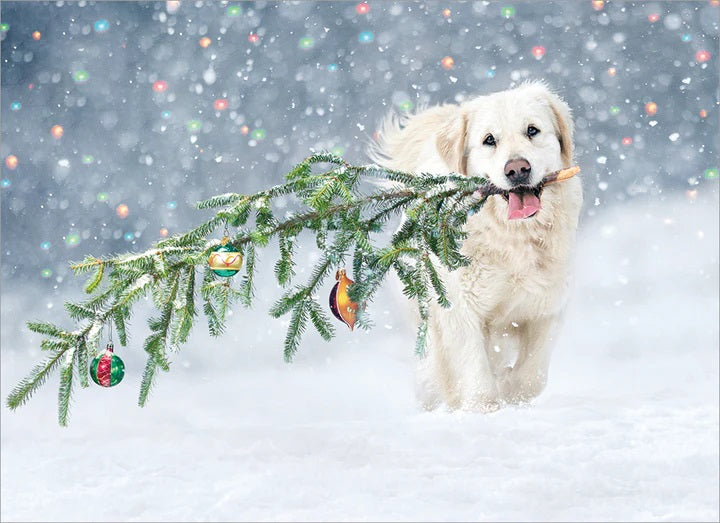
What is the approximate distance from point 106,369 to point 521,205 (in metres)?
1.72

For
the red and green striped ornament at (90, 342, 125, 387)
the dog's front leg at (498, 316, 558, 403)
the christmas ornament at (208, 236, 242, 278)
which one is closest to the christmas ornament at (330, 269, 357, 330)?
the christmas ornament at (208, 236, 242, 278)

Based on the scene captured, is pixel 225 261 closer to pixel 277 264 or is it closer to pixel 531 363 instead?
pixel 277 264

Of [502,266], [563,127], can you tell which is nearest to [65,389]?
[502,266]

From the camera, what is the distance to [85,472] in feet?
10.1

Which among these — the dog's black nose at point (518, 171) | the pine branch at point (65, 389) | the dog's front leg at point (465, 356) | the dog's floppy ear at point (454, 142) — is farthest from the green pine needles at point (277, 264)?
the dog's front leg at point (465, 356)

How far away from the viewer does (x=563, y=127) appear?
3236mm

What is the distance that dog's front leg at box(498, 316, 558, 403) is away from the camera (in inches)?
148

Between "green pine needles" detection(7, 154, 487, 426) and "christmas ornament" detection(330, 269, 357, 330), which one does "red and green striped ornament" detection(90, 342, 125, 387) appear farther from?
"christmas ornament" detection(330, 269, 357, 330)

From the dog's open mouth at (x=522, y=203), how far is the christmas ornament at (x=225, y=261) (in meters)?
1.31

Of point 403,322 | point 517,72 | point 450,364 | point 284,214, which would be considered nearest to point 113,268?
point 284,214

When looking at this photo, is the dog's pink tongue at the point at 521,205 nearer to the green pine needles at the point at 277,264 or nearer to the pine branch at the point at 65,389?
the green pine needles at the point at 277,264

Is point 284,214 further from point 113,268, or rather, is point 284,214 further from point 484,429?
point 484,429

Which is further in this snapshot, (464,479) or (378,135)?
(378,135)

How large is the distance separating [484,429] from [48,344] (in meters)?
1.86
